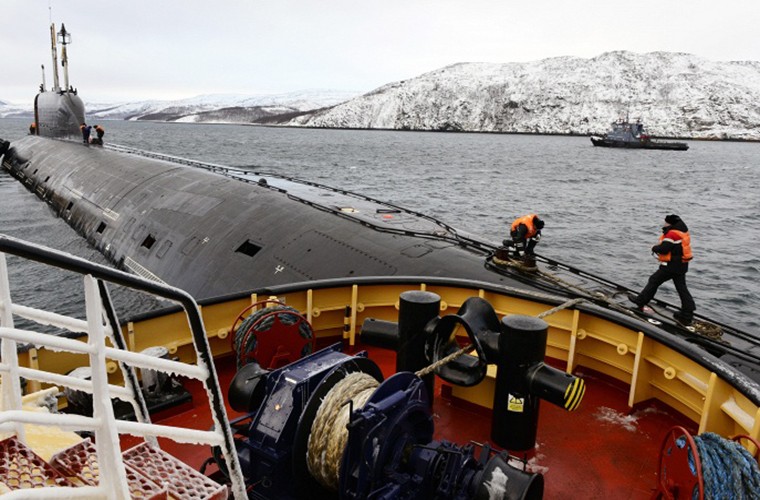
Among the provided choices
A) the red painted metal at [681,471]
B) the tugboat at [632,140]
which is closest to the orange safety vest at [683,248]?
the red painted metal at [681,471]

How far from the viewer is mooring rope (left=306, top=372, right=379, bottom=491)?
455 cm

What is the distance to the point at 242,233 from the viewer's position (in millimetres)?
16984

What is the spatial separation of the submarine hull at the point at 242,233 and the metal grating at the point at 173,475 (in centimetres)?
959

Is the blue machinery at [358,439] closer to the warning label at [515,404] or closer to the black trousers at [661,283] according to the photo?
the warning label at [515,404]

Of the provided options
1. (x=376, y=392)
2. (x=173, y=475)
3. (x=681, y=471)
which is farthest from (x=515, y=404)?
(x=173, y=475)

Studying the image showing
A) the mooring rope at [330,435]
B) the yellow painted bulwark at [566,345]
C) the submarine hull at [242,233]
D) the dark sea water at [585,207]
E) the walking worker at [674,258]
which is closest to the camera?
the mooring rope at [330,435]

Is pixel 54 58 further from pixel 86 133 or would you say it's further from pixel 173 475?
pixel 173 475

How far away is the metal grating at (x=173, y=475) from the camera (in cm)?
325

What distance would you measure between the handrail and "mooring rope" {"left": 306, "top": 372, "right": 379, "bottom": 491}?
1.30m

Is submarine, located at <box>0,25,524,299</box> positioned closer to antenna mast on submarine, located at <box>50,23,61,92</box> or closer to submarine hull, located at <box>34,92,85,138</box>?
submarine hull, located at <box>34,92,85,138</box>

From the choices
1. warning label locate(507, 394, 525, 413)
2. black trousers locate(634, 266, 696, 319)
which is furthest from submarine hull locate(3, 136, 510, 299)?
warning label locate(507, 394, 525, 413)

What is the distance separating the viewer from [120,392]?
3.46m

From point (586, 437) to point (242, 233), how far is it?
1244 cm

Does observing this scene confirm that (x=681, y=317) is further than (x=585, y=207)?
No
